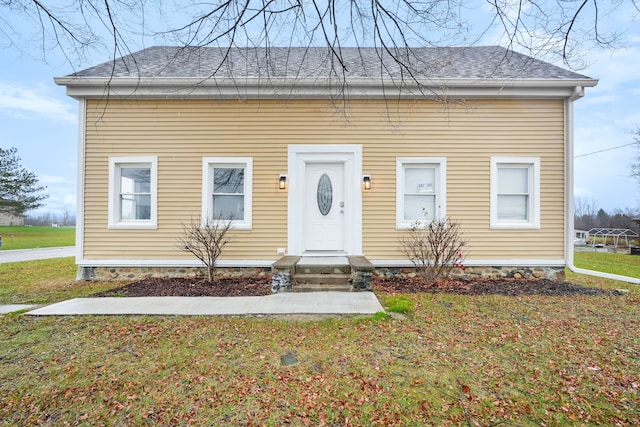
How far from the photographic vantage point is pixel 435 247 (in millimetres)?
6277

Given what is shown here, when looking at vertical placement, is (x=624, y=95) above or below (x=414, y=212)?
above

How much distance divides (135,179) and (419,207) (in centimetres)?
646

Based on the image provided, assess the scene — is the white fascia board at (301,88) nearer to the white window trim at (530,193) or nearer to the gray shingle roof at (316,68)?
the gray shingle roof at (316,68)

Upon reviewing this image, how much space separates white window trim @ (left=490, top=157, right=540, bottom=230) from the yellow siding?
13cm

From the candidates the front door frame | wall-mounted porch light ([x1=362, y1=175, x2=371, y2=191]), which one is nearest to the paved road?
the front door frame

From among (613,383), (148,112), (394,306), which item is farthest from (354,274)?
(148,112)

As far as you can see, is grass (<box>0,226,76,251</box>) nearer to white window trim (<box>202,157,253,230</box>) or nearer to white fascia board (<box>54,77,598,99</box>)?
white fascia board (<box>54,77,598,99</box>)

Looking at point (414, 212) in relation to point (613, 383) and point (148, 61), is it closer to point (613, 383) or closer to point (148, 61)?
point (613, 383)

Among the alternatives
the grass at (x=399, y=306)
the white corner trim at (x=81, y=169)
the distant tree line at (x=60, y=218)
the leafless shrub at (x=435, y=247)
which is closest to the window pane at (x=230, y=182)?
the white corner trim at (x=81, y=169)

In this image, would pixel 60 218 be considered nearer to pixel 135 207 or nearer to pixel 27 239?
pixel 27 239

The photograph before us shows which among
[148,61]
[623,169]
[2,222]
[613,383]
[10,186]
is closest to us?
[613,383]

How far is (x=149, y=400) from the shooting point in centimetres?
231

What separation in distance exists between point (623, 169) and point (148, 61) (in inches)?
1113

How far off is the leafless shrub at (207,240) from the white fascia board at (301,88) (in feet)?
9.07
